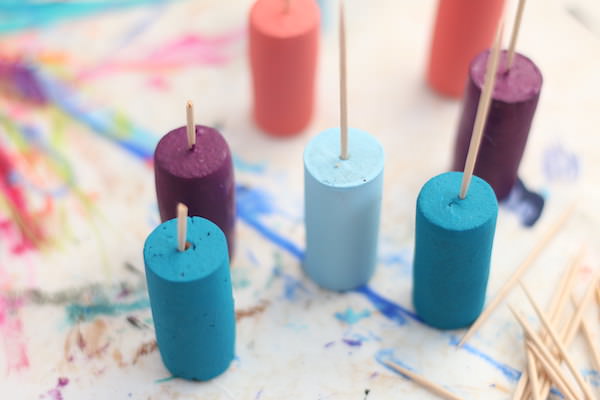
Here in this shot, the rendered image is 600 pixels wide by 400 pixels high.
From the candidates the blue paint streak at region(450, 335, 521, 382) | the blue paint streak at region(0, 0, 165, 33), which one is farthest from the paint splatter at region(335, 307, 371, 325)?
the blue paint streak at region(0, 0, 165, 33)

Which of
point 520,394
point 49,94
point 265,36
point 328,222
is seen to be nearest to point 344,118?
point 328,222

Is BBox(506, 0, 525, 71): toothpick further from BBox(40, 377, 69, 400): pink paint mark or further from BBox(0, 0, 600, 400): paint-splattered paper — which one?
BBox(40, 377, 69, 400): pink paint mark

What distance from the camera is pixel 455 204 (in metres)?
0.93

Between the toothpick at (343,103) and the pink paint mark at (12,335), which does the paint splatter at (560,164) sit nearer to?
the toothpick at (343,103)

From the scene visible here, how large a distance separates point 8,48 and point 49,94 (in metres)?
0.11

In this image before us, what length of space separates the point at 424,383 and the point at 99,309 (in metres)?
0.39

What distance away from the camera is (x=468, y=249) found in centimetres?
92

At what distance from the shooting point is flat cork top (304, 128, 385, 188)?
37.9 inches

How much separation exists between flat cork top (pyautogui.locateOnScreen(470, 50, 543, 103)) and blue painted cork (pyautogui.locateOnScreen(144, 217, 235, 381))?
383mm

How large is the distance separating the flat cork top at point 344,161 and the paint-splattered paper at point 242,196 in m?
0.17

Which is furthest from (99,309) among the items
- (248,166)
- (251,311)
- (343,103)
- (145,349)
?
(343,103)

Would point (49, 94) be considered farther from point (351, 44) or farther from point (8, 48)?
point (351, 44)

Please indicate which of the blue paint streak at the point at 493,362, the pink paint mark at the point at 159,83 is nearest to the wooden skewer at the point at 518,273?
the blue paint streak at the point at 493,362

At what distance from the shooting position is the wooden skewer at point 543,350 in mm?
951
